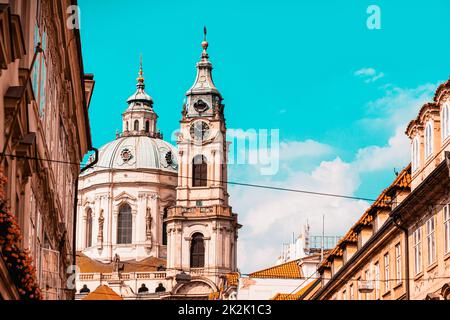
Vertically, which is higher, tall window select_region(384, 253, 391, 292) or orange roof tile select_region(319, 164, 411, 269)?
orange roof tile select_region(319, 164, 411, 269)

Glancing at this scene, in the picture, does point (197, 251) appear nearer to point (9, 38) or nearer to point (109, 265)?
point (109, 265)

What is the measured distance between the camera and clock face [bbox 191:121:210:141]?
5305 inches

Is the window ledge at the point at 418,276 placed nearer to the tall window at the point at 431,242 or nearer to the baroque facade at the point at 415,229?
the baroque facade at the point at 415,229

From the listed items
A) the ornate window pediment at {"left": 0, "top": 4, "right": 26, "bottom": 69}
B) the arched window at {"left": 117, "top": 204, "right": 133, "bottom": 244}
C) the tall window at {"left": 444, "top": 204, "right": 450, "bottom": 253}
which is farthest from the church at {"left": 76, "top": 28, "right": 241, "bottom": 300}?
the ornate window pediment at {"left": 0, "top": 4, "right": 26, "bottom": 69}

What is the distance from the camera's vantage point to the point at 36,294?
60.6 ft

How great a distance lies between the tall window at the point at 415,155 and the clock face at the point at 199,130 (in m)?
94.5

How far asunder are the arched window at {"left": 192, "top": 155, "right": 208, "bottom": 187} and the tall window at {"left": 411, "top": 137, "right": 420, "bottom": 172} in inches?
3655

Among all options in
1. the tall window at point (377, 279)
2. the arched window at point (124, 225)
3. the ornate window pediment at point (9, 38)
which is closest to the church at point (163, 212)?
the arched window at point (124, 225)

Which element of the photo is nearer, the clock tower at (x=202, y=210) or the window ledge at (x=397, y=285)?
the window ledge at (x=397, y=285)

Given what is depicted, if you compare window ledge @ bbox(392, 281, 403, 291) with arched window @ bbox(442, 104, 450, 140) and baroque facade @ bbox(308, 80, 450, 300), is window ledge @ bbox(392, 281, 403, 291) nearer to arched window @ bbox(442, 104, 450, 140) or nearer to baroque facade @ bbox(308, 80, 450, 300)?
baroque facade @ bbox(308, 80, 450, 300)

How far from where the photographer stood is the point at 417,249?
38.6m

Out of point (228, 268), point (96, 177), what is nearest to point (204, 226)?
point (228, 268)

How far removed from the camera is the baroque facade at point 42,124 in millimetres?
17656
